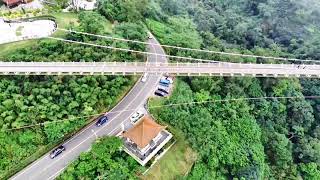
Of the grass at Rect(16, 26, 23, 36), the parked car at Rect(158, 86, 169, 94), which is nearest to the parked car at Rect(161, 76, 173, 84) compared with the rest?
the parked car at Rect(158, 86, 169, 94)

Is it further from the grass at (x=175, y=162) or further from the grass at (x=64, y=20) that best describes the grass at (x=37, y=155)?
the grass at (x=64, y=20)

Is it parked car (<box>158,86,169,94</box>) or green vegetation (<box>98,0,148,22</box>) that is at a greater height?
green vegetation (<box>98,0,148,22</box>)

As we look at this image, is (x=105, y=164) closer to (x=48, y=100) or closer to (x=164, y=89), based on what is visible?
(x=48, y=100)

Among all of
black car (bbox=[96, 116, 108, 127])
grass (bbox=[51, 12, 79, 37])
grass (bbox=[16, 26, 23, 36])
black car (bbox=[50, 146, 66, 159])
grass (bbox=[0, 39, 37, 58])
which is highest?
grass (bbox=[51, 12, 79, 37])

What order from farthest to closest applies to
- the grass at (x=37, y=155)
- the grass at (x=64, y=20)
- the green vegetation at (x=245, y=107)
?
1. the grass at (x=64, y=20)
2. the green vegetation at (x=245, y=107)
3. the grass at (x=37, y=155)

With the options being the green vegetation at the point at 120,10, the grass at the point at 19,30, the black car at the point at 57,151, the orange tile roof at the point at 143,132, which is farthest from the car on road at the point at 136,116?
the grass at the point at 19,30

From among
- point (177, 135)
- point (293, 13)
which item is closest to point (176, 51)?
point (177, 135)

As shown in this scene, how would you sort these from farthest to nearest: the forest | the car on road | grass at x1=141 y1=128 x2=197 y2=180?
1. the car on road
2. grass at x1=141 y1=128 x2=197 y2=180
3. the forest

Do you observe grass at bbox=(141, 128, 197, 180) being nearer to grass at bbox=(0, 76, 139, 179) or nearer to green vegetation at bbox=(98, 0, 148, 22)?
grass at bbox=(0, 76, 139, 179)
